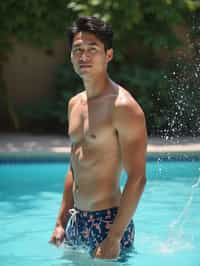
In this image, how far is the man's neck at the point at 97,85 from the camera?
3.04 metres

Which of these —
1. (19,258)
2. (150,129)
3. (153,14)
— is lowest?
(150,129)

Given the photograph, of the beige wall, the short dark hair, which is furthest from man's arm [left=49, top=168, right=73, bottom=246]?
the beige wall

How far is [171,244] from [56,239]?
4.03 ft

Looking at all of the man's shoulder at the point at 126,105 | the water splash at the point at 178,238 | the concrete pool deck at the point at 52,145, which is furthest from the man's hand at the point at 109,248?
the concrete pool deck at the point at 52,145

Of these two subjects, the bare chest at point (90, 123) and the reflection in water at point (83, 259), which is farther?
the reflection in water at point (83, 259)

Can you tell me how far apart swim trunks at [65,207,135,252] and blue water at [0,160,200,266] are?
0.08m

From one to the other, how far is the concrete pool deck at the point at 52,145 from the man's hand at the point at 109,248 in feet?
16.4

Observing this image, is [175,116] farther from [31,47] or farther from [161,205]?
[161,205]

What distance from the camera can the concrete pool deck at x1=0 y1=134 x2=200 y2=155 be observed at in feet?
26.3

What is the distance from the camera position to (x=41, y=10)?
31.1ft

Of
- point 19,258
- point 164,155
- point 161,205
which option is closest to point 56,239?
point 19,258

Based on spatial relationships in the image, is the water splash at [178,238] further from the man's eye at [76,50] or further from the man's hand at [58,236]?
the man's eye at [76,50]

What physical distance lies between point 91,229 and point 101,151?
0.37 meters

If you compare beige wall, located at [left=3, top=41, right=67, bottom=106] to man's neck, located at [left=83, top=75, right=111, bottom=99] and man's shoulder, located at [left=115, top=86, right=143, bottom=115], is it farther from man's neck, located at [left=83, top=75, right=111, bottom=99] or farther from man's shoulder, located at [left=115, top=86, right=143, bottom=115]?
man's shoulder, located at [left=115, top=86, right=143, bottom=115]
